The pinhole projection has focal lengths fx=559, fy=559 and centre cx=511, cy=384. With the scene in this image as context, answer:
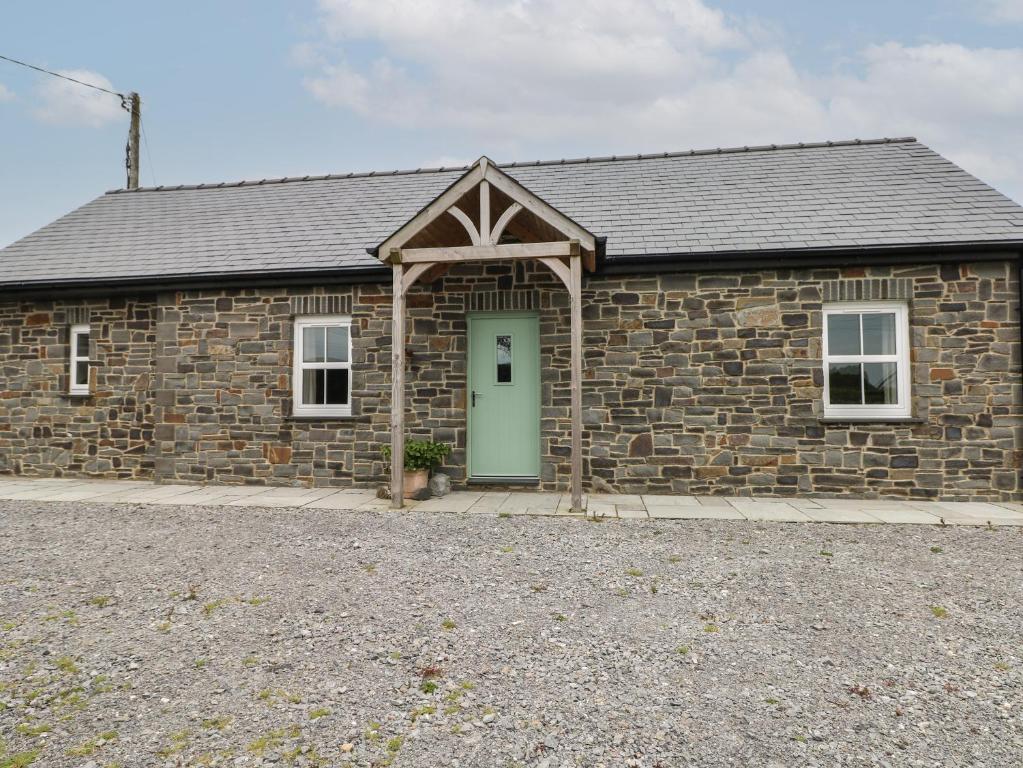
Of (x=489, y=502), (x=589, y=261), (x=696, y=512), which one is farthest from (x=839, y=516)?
(x=589, y=261)

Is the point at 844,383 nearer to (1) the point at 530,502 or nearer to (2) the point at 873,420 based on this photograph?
(2) the point at 873,420

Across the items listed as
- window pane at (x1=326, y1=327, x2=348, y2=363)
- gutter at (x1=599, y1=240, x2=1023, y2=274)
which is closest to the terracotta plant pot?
window pane at (x1=326, y1=327, x2=348, y2=363)

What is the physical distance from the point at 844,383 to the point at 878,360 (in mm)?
497

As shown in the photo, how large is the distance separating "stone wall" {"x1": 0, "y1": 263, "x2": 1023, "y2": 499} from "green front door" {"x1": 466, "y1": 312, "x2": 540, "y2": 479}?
227 mm

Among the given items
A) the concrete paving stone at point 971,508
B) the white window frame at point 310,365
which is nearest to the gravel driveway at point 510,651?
the concrete paving stone at point 971,508

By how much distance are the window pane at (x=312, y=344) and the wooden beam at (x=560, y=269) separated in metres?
3.90

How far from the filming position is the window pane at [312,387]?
855 centimetres

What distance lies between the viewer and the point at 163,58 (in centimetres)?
1343

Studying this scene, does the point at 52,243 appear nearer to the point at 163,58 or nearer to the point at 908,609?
the point at 163,58

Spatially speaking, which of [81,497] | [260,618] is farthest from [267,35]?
[260,618]

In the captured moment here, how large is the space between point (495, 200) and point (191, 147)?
52.2ft

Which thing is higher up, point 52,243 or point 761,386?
point 52,243

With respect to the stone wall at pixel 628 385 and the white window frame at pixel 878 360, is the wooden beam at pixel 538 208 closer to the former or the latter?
the stone wall at pixel 628 385

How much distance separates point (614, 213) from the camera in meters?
8.99
